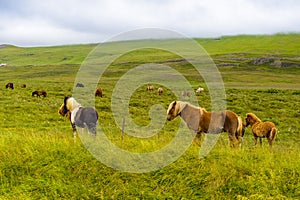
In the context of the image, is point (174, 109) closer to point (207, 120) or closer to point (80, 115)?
point (207, 120)

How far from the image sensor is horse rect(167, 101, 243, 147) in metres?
10.4

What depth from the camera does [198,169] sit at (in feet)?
24.1

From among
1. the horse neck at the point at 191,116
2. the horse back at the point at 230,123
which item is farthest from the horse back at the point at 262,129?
the horse neck at the point at 191,116

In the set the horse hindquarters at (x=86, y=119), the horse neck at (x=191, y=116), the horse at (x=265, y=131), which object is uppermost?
the horse neck at (x=191, y=116)

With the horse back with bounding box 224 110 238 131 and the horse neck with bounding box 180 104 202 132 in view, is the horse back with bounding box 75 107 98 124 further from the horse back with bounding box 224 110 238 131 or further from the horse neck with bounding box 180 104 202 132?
the horse back with bounding box 224 110 238 131

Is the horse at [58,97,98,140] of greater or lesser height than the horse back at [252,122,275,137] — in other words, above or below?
above

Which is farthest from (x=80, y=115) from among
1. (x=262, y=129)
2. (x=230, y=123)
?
(x=262, y=129)

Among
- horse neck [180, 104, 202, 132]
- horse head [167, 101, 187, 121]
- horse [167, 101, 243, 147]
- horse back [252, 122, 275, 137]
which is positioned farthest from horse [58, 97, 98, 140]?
horse back [252, 122, 275, 137]

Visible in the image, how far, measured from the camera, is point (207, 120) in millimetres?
10430

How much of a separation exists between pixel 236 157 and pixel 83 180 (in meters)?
3.44

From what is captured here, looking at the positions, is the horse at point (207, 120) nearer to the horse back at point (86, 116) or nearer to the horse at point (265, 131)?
the horse back at point (86, 116)

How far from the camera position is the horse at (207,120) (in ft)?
34.0

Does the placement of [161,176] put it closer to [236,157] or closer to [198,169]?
[198,169]

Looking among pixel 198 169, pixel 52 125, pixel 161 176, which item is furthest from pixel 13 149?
pixel 52 125
